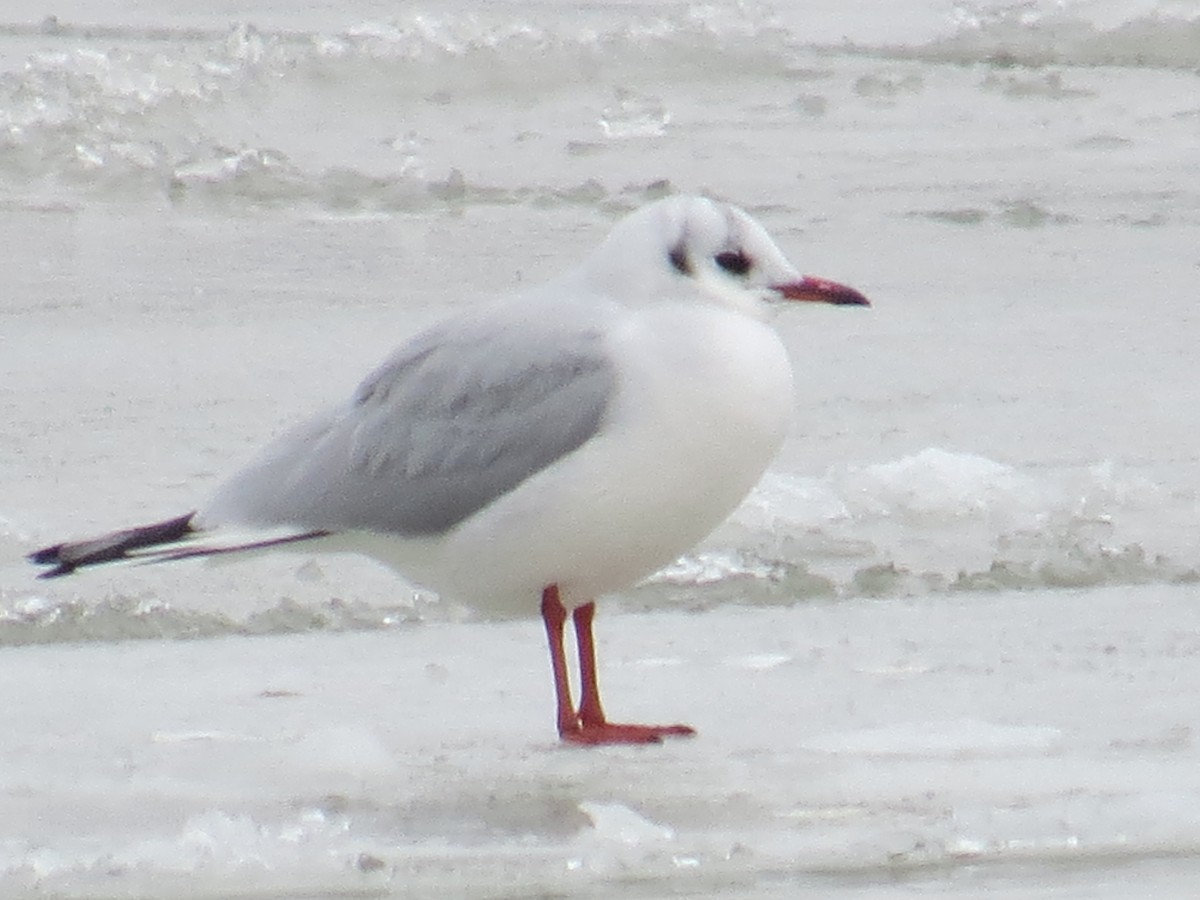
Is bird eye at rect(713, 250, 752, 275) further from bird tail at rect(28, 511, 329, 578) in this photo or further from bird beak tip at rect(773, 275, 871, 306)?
bird tail at rect(28, 511, 329, 578)

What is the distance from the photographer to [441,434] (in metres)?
4.14

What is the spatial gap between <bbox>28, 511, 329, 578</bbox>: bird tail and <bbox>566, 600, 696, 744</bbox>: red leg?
42 cm

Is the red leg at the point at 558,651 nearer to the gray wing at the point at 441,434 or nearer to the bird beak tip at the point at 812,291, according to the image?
the gray wing at the point at 441,434

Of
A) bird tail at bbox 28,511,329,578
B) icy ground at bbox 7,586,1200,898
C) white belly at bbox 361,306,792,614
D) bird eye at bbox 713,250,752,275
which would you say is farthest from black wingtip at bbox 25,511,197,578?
bird eye at bbox 713,250,752,275

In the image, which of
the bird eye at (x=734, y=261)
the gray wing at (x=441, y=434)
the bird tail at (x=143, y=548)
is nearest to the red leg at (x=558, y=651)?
the gray wing at (x=441, y=434)

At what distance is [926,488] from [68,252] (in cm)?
304

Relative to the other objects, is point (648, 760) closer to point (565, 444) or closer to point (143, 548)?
point (565, 444)

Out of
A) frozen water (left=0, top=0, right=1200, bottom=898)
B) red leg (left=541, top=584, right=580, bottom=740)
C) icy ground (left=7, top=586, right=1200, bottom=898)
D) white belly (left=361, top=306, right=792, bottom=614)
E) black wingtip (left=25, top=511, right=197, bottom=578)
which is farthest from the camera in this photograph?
black wingtip (left=25, top=511, right=197, bottom=578)

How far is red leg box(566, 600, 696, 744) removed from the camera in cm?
390

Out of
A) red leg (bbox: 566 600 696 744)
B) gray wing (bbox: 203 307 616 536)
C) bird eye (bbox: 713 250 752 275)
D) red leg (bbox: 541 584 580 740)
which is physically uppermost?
bird eye (bbox: 713 250 752 275)

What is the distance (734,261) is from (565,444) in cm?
38

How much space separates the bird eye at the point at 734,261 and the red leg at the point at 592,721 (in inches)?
22.7

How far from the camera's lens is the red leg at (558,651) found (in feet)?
13.0

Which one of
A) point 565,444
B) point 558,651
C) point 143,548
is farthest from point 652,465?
point 143,548
